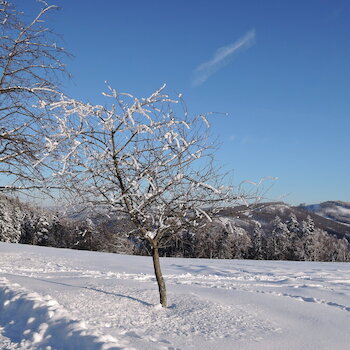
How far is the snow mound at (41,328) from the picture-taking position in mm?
4094

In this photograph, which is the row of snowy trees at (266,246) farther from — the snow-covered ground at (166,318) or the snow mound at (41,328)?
the snow mound at (41,328)

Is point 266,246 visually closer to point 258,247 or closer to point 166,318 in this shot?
point 258,247

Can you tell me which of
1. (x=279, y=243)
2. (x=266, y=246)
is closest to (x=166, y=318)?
(x=279, y=243)

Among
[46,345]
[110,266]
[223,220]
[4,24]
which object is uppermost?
[4,24]

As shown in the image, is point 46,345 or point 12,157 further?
point 12,157

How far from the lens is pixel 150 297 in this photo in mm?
7133

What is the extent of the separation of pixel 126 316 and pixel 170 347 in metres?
1.56

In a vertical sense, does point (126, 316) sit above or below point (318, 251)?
below

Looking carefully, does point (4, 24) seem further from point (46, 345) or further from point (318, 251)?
point (318, 251)

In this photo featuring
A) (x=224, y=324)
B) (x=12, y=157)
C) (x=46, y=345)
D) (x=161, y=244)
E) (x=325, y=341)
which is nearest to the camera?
(x=46, y=345)

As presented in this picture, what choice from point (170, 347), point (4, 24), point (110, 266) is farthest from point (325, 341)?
point (110, 266)

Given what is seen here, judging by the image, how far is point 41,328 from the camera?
15.4 feet

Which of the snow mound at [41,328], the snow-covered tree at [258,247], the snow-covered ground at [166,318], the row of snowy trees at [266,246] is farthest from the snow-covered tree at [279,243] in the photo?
the snow mound at [41,328]

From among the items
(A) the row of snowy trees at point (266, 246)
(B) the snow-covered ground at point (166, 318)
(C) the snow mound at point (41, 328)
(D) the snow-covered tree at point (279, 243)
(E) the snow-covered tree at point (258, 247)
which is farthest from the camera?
(E) the snow-covered tree at point (258, 247)
